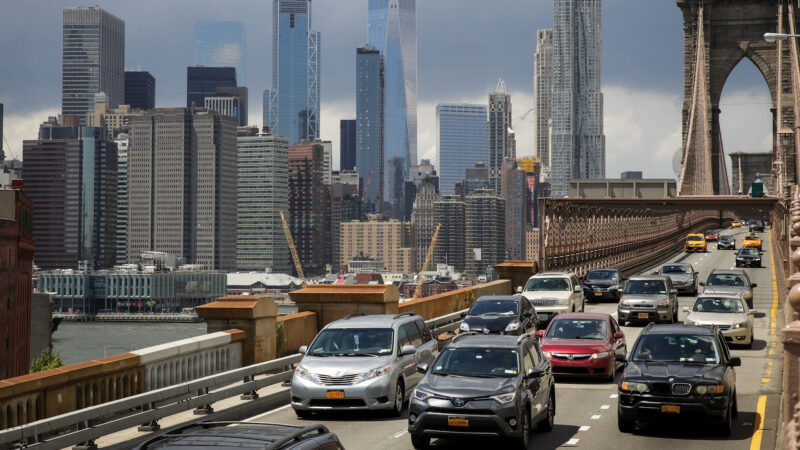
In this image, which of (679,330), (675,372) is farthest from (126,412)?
(679,330)

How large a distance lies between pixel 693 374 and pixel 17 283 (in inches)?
1592

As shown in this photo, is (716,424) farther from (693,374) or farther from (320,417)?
(320,417)

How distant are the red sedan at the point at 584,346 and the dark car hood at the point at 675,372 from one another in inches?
182

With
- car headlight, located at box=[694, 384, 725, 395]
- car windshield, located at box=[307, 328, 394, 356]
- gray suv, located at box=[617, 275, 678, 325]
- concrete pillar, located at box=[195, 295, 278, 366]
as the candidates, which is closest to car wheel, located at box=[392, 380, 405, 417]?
car windshield, located at box=[307, 328, 394, 356]

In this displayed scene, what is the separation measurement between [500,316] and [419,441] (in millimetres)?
12375

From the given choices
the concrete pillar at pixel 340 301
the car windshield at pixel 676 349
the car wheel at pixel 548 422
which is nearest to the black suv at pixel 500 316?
the concrete pillar at pixel 340 301

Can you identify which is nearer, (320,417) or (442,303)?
(320,417)

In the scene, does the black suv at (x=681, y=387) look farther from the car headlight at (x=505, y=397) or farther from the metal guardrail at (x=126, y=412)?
the metal guardrail at (x=126, y=412)

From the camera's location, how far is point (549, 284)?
34.2 meters

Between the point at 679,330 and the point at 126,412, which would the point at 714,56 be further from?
the point at 126,412

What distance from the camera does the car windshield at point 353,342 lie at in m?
17.3

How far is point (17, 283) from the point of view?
4847cm

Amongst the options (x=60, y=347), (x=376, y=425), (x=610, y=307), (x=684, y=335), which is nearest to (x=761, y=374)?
(x=684, y=335)

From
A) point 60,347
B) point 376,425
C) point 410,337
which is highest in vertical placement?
point 410,337
